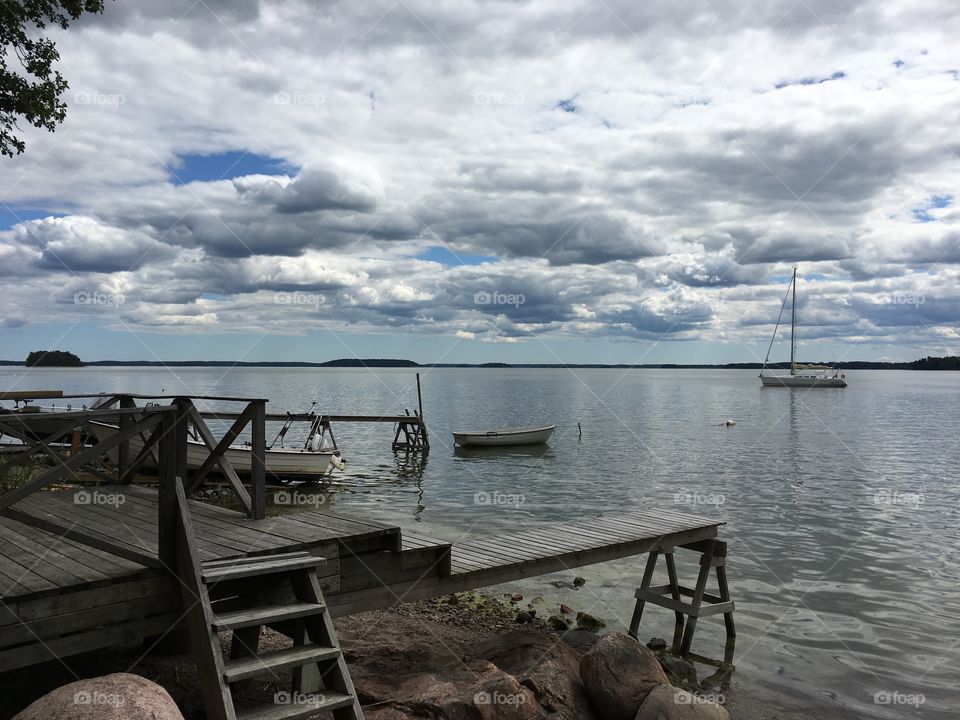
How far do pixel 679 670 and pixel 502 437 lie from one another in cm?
3302

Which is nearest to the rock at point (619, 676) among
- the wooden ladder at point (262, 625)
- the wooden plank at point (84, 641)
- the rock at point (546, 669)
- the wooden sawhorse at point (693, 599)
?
the rock at point (546, 669)

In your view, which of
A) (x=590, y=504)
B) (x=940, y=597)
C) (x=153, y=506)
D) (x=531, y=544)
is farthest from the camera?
(x=590, y=504)

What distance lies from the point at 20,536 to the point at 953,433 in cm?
6147

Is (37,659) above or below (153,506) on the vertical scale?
below

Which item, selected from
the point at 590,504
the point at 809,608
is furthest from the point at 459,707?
the point at 590,504

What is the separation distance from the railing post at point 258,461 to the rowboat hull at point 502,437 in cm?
3422

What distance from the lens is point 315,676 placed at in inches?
264

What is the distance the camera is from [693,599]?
37.3ft

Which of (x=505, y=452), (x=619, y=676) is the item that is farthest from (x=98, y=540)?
(x=505, y=452)

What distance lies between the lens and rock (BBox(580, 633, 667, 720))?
26.3ft

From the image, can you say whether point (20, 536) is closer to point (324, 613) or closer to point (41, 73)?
point (324, 613)

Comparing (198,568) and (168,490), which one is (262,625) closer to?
(198,568)

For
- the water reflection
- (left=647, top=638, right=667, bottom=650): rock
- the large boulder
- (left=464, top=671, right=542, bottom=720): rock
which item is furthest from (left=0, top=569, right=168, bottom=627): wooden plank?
the water reflection

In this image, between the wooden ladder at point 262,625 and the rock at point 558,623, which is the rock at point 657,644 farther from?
the wooden ladder at point 262,625
